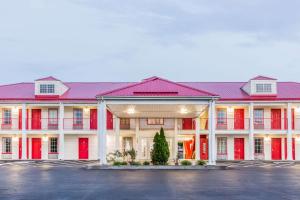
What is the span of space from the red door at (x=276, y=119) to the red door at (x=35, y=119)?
67.2ft

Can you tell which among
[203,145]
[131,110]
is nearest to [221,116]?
[203,145]

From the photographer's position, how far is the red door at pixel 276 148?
41.3 m

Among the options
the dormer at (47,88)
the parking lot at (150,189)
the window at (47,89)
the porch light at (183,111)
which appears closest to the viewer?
the parking lot at (150,189)

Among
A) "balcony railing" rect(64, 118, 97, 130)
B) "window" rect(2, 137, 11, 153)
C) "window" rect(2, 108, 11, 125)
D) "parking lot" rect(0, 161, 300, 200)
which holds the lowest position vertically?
"parking lot" rect(0, 161, 300, 200)

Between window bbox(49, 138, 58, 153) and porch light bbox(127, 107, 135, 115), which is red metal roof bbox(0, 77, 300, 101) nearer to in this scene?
porch light bbox(127, 107, 135, 115)

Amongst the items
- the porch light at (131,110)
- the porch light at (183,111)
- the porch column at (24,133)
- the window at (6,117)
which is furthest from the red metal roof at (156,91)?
the window at (6,117)

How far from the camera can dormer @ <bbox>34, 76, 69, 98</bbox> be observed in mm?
40969

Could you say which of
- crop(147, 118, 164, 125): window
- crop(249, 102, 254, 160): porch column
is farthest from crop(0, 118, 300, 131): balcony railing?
crop(147, 118, 164, 125): window

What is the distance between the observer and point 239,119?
41125 mm

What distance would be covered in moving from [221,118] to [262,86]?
449 centimetres

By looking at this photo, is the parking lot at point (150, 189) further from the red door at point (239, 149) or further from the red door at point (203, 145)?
the red door at point (203, 145)

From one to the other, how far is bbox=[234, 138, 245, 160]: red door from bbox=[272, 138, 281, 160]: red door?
263 cm

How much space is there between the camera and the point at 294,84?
4491cm

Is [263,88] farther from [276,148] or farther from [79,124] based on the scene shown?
[79,124]
